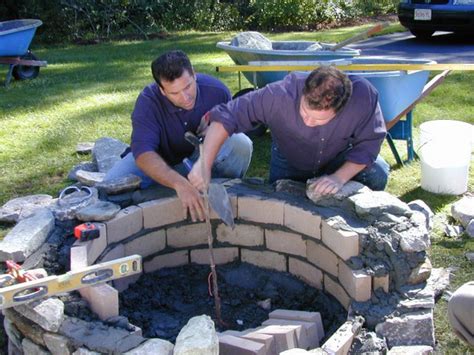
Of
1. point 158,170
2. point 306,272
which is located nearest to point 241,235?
point 306,272

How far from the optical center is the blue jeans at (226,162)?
3727 mm

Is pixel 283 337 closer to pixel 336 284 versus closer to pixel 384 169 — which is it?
pixel 336 284

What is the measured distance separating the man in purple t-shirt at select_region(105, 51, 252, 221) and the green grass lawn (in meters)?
0.87

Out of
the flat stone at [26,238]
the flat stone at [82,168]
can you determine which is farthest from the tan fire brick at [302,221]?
the flat stone at [82,168]

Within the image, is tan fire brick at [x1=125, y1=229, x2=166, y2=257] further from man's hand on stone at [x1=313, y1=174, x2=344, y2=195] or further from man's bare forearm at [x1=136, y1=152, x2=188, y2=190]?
man's hand on stone at [x1=313, y1=174, x2=344, y2=195]

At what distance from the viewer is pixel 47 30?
37.6 ft

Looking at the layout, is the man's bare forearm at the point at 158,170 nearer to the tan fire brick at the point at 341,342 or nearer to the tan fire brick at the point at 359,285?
the tan fire brick at the point at 359,285

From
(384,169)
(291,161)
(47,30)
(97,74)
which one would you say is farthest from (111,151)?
(47,30)

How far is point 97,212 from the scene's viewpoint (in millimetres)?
3102

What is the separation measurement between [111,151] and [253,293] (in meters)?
1.92

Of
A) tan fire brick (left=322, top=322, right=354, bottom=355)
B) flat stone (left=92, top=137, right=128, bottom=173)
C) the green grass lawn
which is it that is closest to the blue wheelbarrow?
the green grass lawn

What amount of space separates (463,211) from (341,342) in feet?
5.38

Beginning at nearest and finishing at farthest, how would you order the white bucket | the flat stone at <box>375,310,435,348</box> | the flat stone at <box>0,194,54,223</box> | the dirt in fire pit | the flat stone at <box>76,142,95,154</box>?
the flat stone at <box>375,310,435,348</box> < the dirt in fire pit < the flat stone at <box>0,194,54,223</box> < the white bucket < the flat stone at <box>76,142,95,154</box>

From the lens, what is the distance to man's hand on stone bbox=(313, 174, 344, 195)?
314 centimetres
